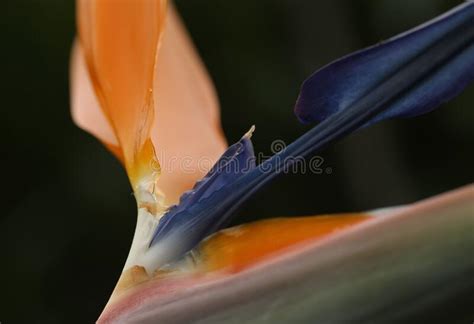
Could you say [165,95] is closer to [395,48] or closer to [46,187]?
[395,48]

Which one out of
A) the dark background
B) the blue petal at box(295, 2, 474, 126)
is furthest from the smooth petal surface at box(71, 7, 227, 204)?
the dark background

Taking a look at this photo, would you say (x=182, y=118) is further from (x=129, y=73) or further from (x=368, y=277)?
(x=368, y=277)

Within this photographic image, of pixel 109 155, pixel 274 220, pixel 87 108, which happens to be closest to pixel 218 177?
pixel 274 220

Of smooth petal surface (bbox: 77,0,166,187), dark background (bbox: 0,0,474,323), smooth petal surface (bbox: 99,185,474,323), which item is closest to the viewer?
smooth petal surface (bbox: 99,185,474,323)

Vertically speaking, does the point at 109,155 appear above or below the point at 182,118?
below

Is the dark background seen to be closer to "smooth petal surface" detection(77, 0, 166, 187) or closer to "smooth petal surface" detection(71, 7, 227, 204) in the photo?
"smooth petal surface" detection(71, 7, 227, 204)

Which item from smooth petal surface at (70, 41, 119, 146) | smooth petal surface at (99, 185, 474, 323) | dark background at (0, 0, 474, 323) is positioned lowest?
dark background at (0, 0, 474, 323)

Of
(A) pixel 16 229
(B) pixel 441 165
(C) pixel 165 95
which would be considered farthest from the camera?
(B) pixel 441 165

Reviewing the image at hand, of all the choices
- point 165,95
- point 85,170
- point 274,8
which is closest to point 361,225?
point 165,95
